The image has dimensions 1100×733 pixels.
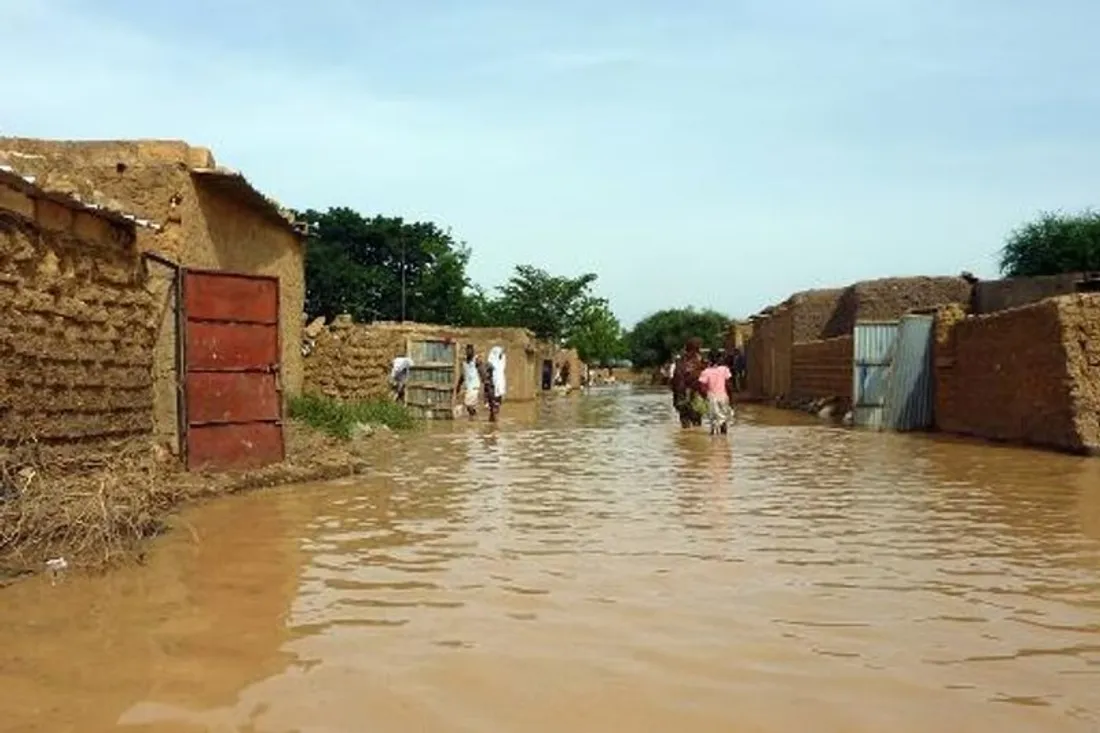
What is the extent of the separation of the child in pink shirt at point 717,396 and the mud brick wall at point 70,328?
892 centimetres

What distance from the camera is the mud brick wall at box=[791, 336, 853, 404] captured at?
851 inches

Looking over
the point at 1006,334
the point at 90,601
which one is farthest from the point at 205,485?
the point at 1006,334

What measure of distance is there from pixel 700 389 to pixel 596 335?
175 ft

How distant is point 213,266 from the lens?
1241cm

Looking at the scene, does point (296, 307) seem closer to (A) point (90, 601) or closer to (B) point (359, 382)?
(B) point (359, 382)

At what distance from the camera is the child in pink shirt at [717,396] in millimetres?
16062

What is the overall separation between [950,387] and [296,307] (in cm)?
1076

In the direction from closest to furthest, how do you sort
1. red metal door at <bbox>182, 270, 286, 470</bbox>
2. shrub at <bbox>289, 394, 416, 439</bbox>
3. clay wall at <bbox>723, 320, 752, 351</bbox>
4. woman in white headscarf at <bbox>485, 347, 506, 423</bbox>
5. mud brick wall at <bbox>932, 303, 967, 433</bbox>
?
red metal door at <bbox>182, 270, 286, 470</bbox>
shrub at <bbox>289, 394, 416, 439</bbox>
mud brick wall at <bbox>932, 303, 967, 433</bbox>
woman in white headscarf at <bbox>485, 347, 506, 423</bbox>
clay wall at <bbox>723, 320, 752, 351</bbox>

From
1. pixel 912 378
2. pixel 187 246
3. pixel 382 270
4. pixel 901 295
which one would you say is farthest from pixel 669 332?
pixel 187 246

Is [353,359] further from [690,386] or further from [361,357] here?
[690,386]

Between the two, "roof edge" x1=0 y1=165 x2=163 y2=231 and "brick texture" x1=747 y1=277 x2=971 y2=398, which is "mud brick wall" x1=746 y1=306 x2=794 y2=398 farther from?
"roof edge" x1=0 y1=165 x2=163 y2=231

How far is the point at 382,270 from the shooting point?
48531 mm

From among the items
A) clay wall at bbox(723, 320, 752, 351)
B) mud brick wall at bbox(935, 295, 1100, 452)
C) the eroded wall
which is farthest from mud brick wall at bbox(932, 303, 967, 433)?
clay wall at bbox(723, 320, 752, 351)

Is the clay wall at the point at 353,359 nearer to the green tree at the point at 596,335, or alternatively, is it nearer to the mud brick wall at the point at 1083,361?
the mud brick wall at the point at 1083,361
